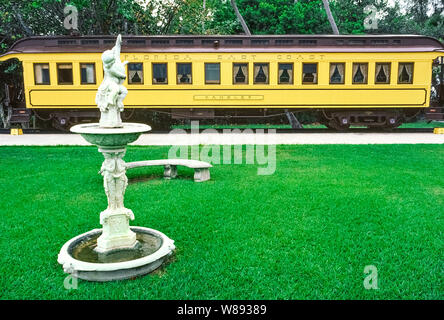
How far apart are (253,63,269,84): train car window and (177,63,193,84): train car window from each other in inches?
100

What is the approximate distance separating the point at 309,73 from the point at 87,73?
8.64m

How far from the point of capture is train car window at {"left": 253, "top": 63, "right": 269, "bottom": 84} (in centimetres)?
1510

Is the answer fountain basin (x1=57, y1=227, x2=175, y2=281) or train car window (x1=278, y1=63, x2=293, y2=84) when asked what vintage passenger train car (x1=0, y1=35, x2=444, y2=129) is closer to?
train car window (x1=278, y1=63, x2=293, y2=84)

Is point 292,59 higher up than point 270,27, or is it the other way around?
point 270,27

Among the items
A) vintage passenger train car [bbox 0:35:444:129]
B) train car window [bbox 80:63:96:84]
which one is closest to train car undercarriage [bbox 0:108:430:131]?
vintage passenger train car [bbox 0:35:444:129]

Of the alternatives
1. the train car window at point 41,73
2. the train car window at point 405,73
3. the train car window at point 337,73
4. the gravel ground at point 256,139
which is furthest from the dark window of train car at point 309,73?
the train car window at point 41,73

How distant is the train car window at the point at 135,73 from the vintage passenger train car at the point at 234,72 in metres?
0.04

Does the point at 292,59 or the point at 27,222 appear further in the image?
the point at 292,59

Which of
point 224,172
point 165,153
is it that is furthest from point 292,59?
point 224,172

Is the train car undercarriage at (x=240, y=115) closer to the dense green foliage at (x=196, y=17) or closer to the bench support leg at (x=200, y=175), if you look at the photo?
the dense green foliage at (x=196, y=17)

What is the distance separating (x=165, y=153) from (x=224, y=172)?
267cm
